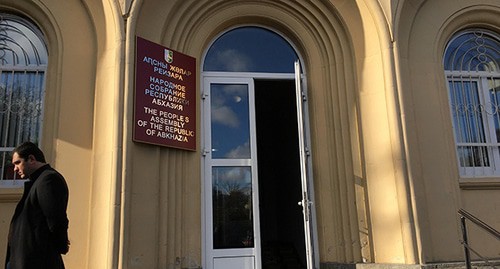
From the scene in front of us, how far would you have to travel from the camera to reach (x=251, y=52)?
22.6 feet

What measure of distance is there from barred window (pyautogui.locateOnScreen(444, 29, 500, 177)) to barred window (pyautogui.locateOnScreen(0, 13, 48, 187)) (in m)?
5.61

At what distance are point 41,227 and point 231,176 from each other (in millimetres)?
3383

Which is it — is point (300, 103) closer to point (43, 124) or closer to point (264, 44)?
point (264, 44)

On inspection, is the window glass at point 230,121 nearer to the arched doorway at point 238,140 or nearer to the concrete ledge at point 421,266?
the arched doorway at point 238,140

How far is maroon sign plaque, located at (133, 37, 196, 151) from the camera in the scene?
5.63 metres

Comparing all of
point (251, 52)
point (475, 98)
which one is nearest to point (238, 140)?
point (251, 52)

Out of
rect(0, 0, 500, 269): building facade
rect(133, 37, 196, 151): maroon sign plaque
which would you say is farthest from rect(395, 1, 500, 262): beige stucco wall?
rect(133, 37, 196, 151): maroon sign plaque

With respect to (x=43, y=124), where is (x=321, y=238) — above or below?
below

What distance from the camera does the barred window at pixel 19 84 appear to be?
18.9ft

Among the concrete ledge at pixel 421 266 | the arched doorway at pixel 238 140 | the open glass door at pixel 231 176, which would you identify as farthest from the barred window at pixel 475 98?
the open glass door at pixel 231 176

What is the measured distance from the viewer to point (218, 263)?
599cm

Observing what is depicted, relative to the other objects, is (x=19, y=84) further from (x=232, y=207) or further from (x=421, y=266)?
(x=421, y=266)

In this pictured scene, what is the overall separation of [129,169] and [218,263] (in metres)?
1.68

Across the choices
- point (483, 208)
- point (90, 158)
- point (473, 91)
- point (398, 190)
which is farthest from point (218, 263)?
point (473, 91)
